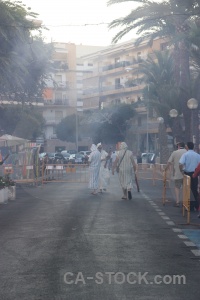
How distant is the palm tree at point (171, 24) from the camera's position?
35.1 m

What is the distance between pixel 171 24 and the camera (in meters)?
38.9

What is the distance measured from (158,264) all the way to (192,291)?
6.22ft

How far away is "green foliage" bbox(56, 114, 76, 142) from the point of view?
348 feet

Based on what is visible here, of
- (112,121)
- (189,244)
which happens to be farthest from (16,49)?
(112,121)

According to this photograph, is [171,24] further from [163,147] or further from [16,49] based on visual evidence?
[163,147]

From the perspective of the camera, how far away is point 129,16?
36.6 m

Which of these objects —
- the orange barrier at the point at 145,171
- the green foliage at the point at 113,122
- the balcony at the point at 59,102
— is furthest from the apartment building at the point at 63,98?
the orange barrier at the point at 145,171

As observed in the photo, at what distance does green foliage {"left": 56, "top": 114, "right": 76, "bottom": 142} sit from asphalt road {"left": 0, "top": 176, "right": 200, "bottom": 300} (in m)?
86.9

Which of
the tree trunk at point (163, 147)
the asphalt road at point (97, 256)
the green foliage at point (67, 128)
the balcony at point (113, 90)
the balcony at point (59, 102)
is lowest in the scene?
the asphalt road at point (97, 256)

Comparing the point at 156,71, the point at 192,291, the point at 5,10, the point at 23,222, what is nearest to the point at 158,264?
the point at 192,291

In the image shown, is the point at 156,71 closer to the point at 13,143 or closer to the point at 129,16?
the point at 13,143

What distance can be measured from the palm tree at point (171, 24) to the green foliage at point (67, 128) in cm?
6407

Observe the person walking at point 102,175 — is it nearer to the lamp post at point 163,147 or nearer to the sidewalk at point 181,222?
the sidewalk at point 181,222

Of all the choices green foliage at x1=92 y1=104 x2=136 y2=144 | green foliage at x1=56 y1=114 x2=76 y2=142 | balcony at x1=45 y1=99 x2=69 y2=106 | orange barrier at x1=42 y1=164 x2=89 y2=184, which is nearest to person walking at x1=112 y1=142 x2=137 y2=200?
orange barrier at x1=42 y1=164 x2=89 y2=184
